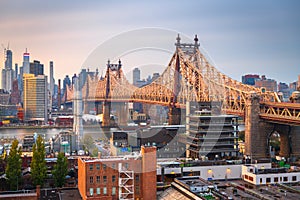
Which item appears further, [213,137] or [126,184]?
[213,137]

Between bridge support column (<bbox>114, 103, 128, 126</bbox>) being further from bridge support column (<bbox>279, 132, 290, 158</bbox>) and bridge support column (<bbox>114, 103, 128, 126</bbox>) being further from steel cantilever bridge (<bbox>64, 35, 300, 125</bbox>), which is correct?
bridge support column (<bbox>279, 132, 290, 158</bbox>)

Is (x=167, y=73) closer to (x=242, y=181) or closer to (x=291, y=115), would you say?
(x=291, y=115)

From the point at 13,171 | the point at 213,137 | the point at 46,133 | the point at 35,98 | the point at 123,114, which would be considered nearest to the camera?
the point at 13,171

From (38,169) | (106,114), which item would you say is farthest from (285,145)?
(106,114)

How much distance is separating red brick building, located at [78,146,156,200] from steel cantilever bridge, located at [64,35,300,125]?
29.9 ft

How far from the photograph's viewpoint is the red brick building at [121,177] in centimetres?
1302

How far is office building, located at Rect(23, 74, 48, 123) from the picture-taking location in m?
75.8

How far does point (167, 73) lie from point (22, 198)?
974 inches

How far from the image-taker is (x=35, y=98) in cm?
7800

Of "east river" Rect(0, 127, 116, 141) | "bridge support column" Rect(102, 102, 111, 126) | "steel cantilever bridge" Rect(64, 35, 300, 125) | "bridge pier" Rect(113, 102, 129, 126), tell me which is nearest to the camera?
"steel cantilever bridge" Rect(64, 35, 300, 125)

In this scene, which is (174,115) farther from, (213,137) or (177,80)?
(213,137)

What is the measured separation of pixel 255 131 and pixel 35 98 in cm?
6016

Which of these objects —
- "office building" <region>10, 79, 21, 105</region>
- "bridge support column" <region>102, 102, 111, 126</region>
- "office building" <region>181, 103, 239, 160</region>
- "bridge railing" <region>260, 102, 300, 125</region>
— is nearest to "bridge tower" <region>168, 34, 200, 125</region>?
"bridge railing" <region>260, 102, 300, 125</region>

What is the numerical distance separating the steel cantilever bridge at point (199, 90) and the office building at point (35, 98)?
3074 cm
